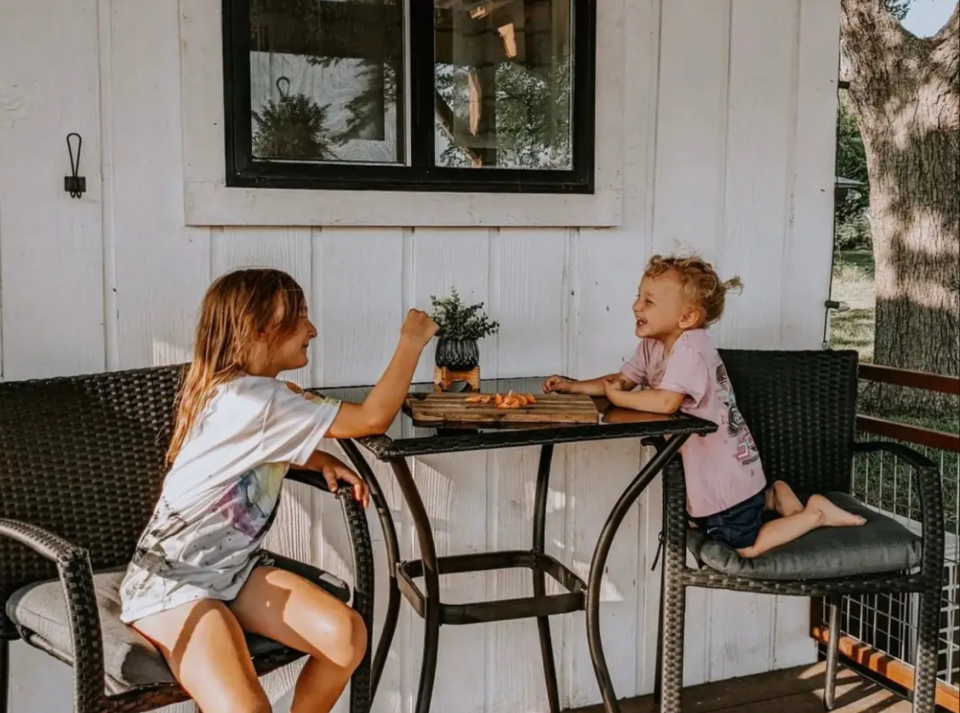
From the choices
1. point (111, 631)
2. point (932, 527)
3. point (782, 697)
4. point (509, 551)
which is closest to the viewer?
point (111, 631)

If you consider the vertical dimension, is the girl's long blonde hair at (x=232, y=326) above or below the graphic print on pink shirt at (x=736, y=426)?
above

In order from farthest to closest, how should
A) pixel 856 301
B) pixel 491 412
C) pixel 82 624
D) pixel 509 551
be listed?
pixel 856 301, pixel 509 551, pixel 491 412, pixel 82 624

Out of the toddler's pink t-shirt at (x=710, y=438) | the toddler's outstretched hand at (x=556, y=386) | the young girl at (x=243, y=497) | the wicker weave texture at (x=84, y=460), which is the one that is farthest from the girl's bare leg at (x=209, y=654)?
the toddler's pink t-shirt at (x=710, y=438)

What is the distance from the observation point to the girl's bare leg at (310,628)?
1.70 m

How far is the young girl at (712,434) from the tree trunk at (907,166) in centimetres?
147

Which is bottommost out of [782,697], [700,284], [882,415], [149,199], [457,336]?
[782,697]

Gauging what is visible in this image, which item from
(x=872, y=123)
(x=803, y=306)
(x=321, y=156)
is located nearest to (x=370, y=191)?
(x=321, y=156)

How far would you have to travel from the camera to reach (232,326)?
5.92ft

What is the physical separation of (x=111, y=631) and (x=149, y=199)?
95 cm

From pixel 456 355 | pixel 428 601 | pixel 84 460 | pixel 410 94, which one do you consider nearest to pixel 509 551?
pixel 428 601

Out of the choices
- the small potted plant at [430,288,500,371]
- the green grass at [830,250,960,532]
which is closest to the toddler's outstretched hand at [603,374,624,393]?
the small potted plant at [430,288,500,371]

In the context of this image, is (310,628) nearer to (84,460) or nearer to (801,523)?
(84,460)

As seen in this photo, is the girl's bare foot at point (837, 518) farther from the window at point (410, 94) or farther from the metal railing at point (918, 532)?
the window at point (410, 94)

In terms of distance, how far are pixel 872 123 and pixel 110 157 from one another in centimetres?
285
